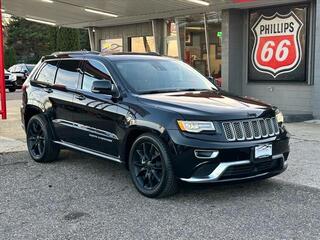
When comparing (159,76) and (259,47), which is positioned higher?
(259,47)

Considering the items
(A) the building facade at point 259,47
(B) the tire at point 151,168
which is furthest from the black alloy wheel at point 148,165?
(A) the building facade at point 259,47

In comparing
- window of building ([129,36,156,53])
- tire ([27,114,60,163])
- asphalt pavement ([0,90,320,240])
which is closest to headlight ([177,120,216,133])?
asphalt pavement ([0,90,320,240])

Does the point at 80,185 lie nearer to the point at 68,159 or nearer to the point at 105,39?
the point at 68,159

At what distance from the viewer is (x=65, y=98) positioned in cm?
698

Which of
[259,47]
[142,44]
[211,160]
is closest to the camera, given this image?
[211,160]

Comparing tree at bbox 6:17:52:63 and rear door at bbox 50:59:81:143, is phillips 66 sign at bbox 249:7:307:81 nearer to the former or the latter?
rear door at bbox 50:59:81:143

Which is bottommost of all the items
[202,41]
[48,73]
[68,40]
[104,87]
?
[104,87]

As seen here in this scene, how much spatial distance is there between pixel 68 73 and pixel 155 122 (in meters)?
2.27

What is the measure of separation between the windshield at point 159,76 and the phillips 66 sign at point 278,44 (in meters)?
7.61

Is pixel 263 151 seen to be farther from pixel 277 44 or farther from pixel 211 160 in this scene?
pixel 277 44

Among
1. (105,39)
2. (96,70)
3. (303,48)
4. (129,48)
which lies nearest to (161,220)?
(96,70)

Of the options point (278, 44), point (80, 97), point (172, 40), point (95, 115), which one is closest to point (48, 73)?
point (80, 97)

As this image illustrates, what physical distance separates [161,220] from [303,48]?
10173 millimetres

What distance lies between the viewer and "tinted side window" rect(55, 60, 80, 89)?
6942 millimetres
